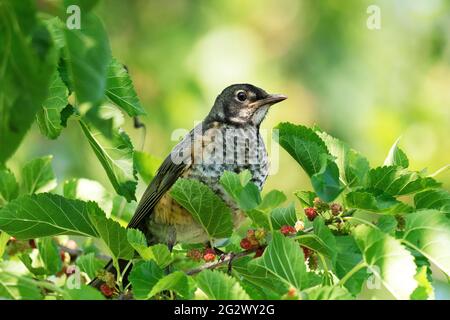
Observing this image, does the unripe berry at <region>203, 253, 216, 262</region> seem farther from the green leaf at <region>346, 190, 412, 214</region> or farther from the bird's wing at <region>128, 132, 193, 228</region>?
the bird's wing at <region>128, 132, 193, 228</region>

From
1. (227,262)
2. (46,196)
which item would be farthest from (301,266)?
(46,196)

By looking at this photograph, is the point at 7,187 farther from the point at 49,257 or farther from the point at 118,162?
the point at 118,162

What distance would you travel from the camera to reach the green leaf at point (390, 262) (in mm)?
2203

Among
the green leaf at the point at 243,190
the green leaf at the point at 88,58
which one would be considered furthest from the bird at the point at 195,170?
the green leaf at the point at 88,58

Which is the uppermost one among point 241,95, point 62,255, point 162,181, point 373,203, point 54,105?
point 54,105

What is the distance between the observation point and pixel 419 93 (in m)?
8.45

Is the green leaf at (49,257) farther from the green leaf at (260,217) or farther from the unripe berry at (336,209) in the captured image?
the unripe berry at (336,209)

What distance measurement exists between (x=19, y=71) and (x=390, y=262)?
1.16 metres

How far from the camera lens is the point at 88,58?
1.65m

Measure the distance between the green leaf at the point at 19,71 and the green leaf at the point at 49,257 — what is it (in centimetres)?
171

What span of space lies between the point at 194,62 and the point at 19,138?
605cm

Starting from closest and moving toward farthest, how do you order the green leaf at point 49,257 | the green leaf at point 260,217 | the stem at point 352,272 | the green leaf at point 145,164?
1. the stem at point 352,272
2. the green leaf at point 260,217
3. the green leaf at point 49,257
4. the green leaf at point 145,164

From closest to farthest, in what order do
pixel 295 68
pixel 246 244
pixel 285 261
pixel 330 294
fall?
1. pixel 330 294
2. pixel 285 261
3. pixel 246 244
4. pixel 295 68

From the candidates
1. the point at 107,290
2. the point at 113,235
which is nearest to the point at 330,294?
the point at 113,235
